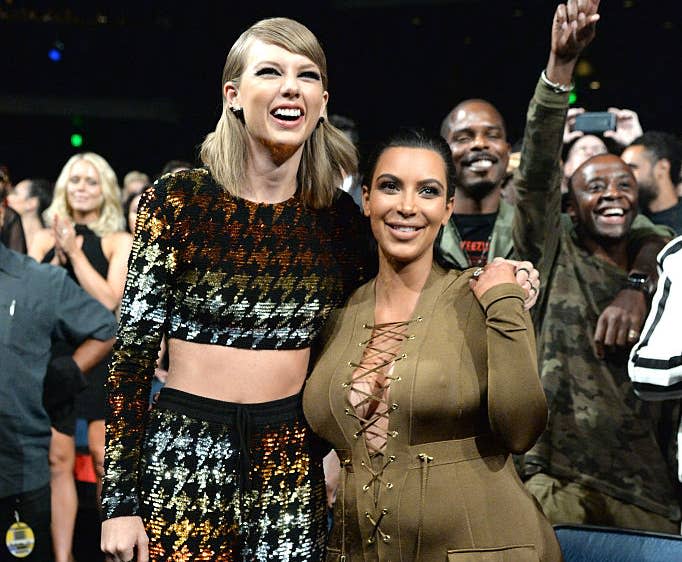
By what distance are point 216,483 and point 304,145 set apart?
0.81 metres

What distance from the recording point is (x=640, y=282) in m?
3.13

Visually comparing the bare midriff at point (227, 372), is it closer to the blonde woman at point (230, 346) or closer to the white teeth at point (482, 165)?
the blonde woman at point (230, 346)

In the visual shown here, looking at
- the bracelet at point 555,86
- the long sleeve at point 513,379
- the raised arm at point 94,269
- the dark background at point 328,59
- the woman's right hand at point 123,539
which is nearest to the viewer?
the long sleeve at point 513,379

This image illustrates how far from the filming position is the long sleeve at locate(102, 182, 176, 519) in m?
2.21

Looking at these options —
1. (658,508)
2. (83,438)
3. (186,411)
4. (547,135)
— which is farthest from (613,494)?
(83,438)

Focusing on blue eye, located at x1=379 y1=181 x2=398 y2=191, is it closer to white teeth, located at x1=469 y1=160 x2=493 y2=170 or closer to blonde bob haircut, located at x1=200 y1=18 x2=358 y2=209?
blonde bob haircut, located at x1=200 y1=18 x2=358 y2=209

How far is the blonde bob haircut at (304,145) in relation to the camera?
7.51 feet

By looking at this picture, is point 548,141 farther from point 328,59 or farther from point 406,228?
point 328,59

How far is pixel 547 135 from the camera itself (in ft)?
9.37

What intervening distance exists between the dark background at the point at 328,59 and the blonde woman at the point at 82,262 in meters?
3.42

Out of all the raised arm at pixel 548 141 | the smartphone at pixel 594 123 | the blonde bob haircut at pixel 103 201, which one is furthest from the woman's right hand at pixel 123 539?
the blonde bob haircut at pixel 103 201

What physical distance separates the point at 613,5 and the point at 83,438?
5.17 meters

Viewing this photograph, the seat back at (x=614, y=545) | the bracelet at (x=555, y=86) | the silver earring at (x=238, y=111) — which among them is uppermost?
the bracelet at (x=555, y=86)

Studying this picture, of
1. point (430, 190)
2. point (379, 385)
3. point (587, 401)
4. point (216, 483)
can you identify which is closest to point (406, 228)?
point (430, 190)
